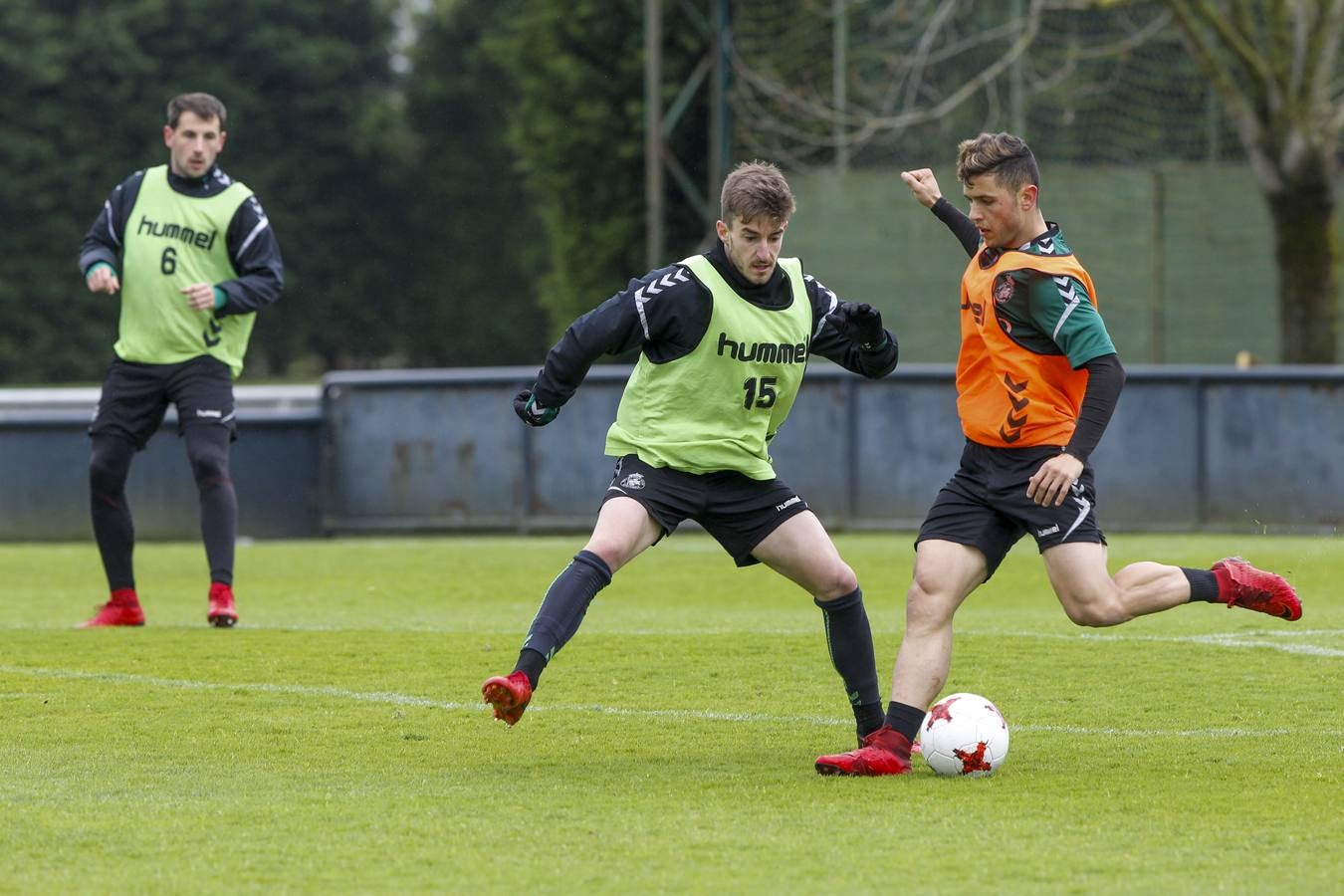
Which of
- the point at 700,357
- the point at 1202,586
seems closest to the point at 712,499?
the point at 700,357

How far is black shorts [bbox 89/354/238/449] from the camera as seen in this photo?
9.34 meters

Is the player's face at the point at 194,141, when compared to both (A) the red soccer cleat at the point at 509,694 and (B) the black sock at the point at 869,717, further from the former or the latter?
(B) the black sock at the point at 869,717

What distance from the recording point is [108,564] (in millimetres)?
9500

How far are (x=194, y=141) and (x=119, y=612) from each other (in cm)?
216

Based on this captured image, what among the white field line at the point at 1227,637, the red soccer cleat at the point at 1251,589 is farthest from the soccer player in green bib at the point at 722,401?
the white field line at the point at 1227,637

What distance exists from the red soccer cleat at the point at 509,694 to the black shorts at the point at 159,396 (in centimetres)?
→ 414

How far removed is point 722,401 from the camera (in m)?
6.04

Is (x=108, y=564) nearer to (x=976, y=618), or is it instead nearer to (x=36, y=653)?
(x=36, y=653)

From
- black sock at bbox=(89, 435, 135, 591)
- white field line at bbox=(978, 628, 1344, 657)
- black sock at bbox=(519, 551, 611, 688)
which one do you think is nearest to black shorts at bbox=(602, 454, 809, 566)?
black sock at bbox=(519, 551, 611, 688)

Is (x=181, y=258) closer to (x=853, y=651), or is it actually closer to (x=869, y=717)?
(x=853, y=651)

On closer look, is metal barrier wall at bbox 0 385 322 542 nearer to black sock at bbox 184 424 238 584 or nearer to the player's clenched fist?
black sock at bbox 184 424 238 584

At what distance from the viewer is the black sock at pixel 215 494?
9.31 meters

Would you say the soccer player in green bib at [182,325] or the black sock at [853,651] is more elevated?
the soccer player in green bib at [182,325]

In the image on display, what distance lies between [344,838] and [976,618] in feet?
18.4
